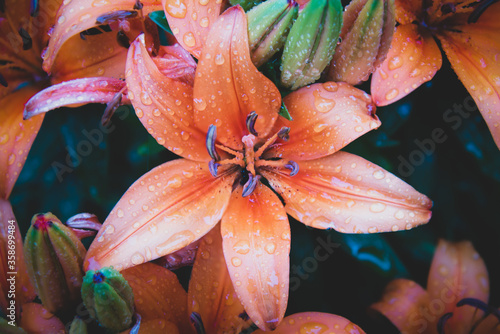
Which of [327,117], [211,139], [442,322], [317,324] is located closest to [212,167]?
[211,139]

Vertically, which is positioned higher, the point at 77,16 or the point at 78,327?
the point at 77,16

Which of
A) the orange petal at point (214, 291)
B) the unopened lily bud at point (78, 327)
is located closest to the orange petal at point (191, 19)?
the orange petal at point (214, 291)

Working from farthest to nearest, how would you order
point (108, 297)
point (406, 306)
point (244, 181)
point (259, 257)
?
point (406, 306), point (244, 181), point (259, 257), point (108, 297)

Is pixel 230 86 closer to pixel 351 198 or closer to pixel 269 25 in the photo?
pixel 269 25

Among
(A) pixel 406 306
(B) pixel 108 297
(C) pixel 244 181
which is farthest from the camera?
(A) pixel 406 306

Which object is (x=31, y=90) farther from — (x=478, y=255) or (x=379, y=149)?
(x=478, y=255)

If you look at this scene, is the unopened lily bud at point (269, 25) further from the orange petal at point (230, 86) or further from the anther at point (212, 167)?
the anther at point (212, 167)

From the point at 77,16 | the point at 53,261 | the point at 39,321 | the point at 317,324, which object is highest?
the point at 77,16
